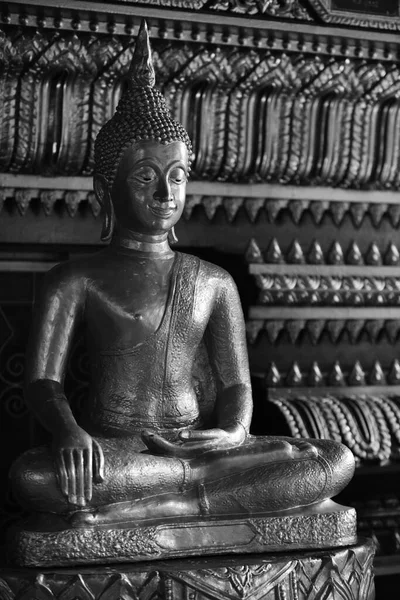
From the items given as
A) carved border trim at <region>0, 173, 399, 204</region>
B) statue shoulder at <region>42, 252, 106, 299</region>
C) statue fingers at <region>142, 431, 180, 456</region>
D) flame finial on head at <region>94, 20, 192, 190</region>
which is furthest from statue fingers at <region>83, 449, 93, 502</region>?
carved border trim at <region>0, 173, 399, 204</region>

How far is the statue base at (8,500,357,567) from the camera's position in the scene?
112 inches

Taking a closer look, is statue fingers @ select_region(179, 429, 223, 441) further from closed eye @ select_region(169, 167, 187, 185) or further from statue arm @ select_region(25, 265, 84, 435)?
closed eye @ select_region(169, 167, 187, 185)

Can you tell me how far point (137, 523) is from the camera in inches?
116

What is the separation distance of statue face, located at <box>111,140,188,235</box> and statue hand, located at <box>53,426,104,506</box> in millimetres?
665

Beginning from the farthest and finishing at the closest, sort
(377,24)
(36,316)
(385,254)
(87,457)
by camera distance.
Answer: (385,254)
(377,24)
(36,316)
(87,457)

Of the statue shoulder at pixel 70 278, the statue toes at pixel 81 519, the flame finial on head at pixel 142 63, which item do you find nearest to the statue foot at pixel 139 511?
the statue toes at pixel 81 519

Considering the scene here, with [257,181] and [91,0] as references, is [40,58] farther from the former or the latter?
[257,181]

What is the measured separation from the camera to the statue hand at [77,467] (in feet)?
9.47

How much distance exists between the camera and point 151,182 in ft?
10.7

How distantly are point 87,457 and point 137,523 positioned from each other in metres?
0.20

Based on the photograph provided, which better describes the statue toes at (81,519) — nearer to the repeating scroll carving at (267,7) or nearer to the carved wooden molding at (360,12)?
the repeating scroll carving at (267,7)

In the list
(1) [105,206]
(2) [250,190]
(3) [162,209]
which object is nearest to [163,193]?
(3) [162,209]

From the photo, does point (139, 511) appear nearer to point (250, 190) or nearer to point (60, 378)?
point (60, 378)

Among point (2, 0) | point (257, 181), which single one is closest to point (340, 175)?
point (257, 181)
